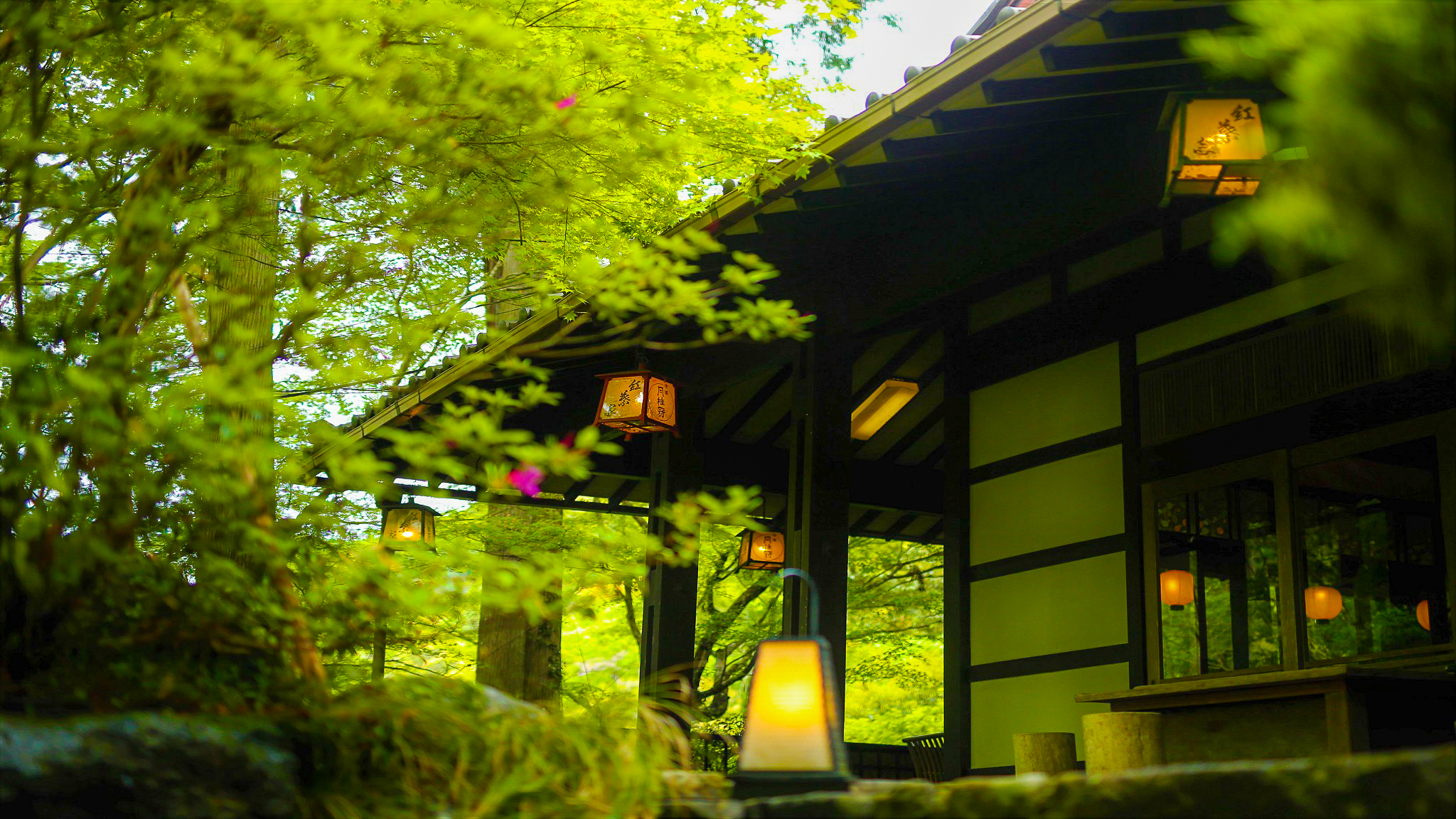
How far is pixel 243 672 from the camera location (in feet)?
9.18

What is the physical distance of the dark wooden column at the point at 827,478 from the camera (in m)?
6.13

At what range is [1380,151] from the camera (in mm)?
1381

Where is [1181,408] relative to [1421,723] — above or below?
above

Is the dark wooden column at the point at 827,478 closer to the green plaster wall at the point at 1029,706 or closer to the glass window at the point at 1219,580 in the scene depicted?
the green plaster wall at the point at 1029,706

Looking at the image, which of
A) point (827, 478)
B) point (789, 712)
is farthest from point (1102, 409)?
point (789, 712)

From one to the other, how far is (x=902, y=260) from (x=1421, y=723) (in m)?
3.13

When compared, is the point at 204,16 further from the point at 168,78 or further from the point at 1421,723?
the point at 1421,723

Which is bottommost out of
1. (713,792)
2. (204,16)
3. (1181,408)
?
(713,792)

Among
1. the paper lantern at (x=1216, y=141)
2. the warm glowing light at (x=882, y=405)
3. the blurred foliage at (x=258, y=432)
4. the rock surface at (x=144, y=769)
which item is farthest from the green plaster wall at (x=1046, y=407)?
the rock surface at (x=144, y=769)

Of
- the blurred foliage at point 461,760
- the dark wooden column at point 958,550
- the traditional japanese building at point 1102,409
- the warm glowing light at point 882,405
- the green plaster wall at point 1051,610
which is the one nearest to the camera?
the blurred foliage at point 461,760

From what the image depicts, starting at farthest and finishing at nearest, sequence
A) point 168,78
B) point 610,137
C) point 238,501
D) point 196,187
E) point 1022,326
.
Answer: point 1022,326
point 610,137
point 196,187
point 168,78
point 238,501

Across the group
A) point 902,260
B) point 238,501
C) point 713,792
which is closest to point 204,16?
point 238,501

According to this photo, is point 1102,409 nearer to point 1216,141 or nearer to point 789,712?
point 1216,141

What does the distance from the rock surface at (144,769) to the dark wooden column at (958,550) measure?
5.15 m
